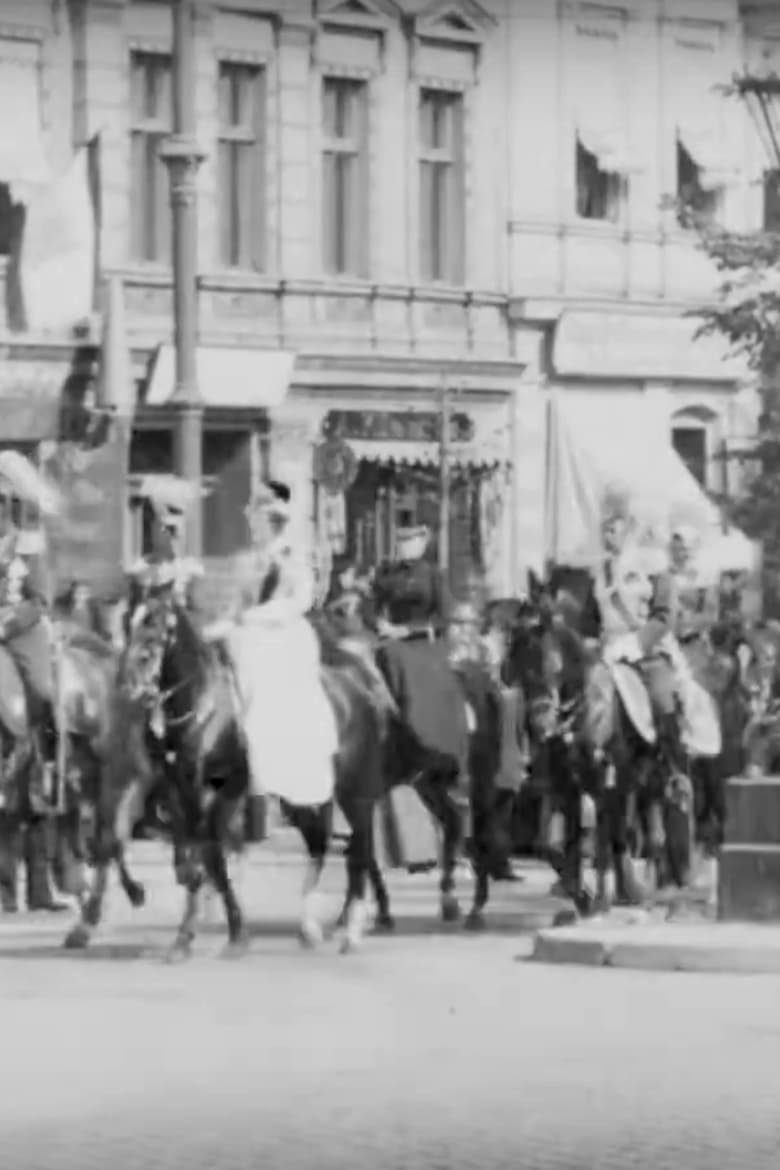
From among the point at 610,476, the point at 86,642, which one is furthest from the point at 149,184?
the point at 86,642

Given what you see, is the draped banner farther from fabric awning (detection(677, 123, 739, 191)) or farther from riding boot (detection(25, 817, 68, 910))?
fabric awning (detection(677, 123, 739, 191))

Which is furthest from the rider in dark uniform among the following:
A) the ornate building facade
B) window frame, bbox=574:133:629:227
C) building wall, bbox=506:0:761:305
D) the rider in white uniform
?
window frame, bbox=574:133:629:227

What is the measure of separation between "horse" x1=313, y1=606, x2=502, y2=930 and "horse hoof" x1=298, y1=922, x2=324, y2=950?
101 centimetres

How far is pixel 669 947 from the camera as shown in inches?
874

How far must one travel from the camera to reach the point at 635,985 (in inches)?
835

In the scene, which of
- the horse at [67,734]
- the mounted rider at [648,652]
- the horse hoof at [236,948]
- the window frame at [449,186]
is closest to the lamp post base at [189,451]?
the horse at [67,734]

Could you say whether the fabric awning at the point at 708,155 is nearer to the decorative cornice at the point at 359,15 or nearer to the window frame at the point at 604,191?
the window frame at the point at 604,191

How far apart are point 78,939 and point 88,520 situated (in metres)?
10.5

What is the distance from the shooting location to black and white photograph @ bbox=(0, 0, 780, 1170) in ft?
58.4

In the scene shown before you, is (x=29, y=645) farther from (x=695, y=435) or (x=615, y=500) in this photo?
(x=695, y=435)

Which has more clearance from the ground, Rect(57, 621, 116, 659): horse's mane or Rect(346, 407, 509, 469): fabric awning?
Rect(346, 407, 509, 469): fabric awning

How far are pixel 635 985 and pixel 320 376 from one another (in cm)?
2809

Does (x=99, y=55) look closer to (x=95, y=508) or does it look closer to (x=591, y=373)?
(x=591, y=373)

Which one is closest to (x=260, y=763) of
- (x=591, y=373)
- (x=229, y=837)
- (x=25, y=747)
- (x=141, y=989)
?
(x=229, y=837)
